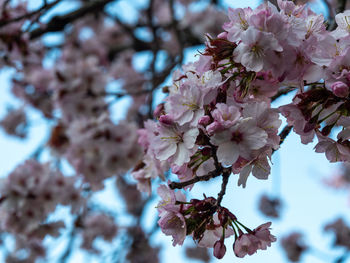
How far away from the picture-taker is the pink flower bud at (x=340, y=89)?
858 millimetres

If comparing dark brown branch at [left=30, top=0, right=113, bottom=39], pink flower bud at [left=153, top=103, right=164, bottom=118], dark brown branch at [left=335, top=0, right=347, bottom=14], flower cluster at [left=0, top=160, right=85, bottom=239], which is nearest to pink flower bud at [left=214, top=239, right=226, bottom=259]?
pink flower bud at [left=153, top=103, right=164, bottom=118]

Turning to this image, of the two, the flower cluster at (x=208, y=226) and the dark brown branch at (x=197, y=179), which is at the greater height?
the dark brown branch at (x=197, y=179)

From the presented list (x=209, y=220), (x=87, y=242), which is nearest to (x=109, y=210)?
(x=87, y=242)

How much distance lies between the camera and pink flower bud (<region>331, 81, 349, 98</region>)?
0.86 metres

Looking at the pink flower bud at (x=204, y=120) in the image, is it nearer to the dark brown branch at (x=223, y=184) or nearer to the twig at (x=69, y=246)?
the dark brown branch at (x=223, y=184)

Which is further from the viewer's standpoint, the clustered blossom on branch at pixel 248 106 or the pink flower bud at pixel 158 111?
the pink flower bud at pixel 158 111

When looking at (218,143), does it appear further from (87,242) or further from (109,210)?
(87,242)

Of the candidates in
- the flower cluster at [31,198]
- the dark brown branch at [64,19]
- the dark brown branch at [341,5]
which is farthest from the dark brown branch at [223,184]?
the dark brown branch at [64,19]

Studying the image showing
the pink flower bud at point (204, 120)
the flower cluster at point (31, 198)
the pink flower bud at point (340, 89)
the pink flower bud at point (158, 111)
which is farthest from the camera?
the flower cluster at point (31, 198)

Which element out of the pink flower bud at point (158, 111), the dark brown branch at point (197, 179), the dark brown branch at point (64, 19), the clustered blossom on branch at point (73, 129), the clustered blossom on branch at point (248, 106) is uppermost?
the clustered blossom on branch at point (248, 106)

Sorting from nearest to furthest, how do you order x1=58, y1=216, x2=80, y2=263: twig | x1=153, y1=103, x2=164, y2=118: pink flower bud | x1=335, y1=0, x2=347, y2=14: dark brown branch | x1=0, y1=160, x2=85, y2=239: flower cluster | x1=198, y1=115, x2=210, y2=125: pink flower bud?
1. x1=198, y1=115, x2=210, y2=125: pink flower bud
2. x1=153, y1=103, x2=164, y2=118: pink flower bud
3. x1=335, y1=0, x2=347, y2=14: dark brown branch
4. x1=0, y1=160, x2=85, y2=239: flower cluster
5. x1=58, y1=216, x2=80, y2=263: twig

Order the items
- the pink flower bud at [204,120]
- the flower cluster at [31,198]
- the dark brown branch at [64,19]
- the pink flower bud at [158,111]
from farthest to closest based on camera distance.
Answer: the dark brown branch at [64,19], the flower cluster at [31,198], the pink flower bud at [158,111], the pink flower bud at [204,120]

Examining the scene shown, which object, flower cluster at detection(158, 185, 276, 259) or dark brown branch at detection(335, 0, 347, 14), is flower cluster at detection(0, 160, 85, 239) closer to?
flower cluster at detection(158, 185, 276, 259)

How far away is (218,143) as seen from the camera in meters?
0.95
